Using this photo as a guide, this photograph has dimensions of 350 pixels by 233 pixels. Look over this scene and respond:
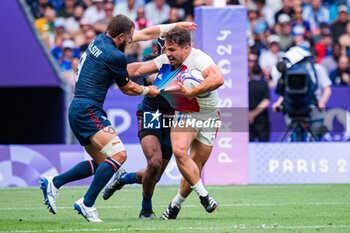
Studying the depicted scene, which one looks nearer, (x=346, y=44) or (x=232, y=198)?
(x=232, y=198)

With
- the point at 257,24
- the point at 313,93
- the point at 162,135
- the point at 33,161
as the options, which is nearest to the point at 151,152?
the point at 162,135

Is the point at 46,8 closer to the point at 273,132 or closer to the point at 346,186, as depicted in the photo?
the point at 273,132

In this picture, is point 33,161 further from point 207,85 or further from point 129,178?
point 207,85

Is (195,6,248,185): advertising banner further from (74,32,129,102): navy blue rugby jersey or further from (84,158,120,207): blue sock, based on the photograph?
(84,158,120,207): blue sock

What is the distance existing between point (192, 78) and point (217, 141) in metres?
4.89

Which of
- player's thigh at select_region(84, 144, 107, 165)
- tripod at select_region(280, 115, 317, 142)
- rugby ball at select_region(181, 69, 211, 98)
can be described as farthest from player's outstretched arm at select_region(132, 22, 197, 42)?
tripod at select_region(280, 115, 317, 142)

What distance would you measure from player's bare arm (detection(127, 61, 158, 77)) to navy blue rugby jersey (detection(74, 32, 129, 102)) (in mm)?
636

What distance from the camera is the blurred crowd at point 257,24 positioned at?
52.7ft

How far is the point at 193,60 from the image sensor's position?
26.0 feet

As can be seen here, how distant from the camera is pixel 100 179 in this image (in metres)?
7.42

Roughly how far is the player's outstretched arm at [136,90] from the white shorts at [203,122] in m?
0.35

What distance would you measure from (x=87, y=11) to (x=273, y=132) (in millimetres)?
5980

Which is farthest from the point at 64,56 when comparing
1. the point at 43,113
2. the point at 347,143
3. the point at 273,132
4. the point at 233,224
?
the point at 233,224

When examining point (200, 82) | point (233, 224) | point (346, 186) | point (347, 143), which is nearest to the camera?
point (233, 224)
